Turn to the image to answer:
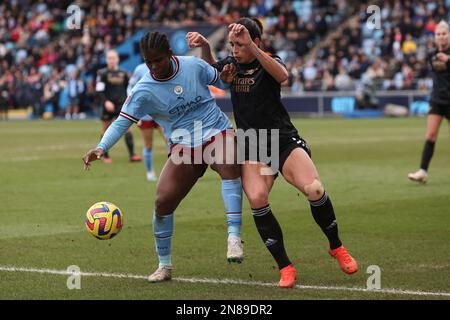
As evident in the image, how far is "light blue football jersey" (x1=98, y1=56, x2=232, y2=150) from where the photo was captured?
8.37 metres

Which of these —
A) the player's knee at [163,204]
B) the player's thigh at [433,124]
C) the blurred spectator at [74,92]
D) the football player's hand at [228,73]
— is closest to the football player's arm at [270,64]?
the football player's hand at [228,73]

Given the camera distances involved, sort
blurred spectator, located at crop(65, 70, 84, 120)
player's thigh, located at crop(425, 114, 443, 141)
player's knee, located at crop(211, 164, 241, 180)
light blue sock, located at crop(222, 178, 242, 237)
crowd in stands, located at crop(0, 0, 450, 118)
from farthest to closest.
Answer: blurred spectator, located at crop(65, 70, 84, 120)
crowd in stands, located at crop(0, 0, 450, 118)
player's thigh, located at crop(425, 114, 443, 141)
light blue sock, located at crop(222, 178, 242, 237)
player's knee, located at crop(211, 164, 241, 180)

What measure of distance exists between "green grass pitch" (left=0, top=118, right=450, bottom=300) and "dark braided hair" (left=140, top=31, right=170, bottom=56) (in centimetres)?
198

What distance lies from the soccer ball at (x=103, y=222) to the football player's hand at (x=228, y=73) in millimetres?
1548

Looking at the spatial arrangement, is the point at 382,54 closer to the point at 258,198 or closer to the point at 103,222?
the point at 103,222

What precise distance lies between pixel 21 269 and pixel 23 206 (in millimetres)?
4930

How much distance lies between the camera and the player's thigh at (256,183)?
8.21 m

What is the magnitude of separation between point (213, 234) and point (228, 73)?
3066 mm

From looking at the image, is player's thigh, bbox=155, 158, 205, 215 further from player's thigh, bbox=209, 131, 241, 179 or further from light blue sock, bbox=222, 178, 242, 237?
light blue sock, bbox=222, 178, 242, 237

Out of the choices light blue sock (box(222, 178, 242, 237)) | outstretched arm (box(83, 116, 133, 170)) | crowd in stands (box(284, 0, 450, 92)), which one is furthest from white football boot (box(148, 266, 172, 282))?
crowd in stands (box(284, 0, 450, 92))

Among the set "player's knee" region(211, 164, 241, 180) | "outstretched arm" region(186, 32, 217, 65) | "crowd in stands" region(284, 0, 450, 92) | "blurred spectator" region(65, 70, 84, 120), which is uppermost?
"outstretched arm" region(186, 32, 217, 65)

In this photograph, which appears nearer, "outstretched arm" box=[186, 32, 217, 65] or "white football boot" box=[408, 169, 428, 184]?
"outstretched arm" box=[186, 32, 217, 65]

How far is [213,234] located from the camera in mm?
11109
